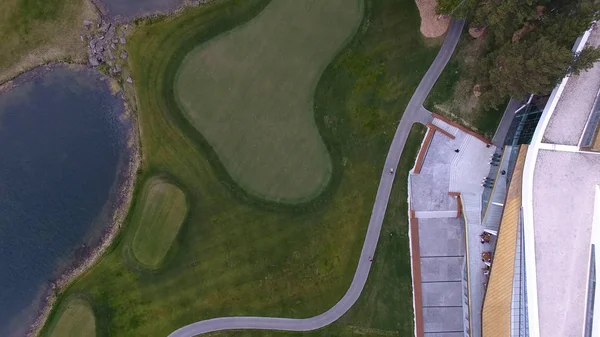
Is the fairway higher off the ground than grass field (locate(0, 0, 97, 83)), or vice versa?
grass field (locate(0, 0, 97, 83))

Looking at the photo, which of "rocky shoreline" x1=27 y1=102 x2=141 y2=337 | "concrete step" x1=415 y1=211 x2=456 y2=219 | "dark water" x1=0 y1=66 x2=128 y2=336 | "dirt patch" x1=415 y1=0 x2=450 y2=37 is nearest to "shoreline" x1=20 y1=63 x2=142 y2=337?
"rocky shoreline" x1=27 y1=102 x2=141 y2=337

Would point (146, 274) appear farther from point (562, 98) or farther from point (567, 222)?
point (562, 98)

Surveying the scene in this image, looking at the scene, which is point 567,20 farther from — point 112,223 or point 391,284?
point 112,223

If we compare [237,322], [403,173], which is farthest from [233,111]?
[237,322]

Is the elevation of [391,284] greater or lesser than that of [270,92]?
lesser

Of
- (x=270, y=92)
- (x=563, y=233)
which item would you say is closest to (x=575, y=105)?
(x=563, y=233)

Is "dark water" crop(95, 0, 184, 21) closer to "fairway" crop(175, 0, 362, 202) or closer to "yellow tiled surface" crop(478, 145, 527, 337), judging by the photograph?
"fairway" crop(175, 0, 362, 202)
